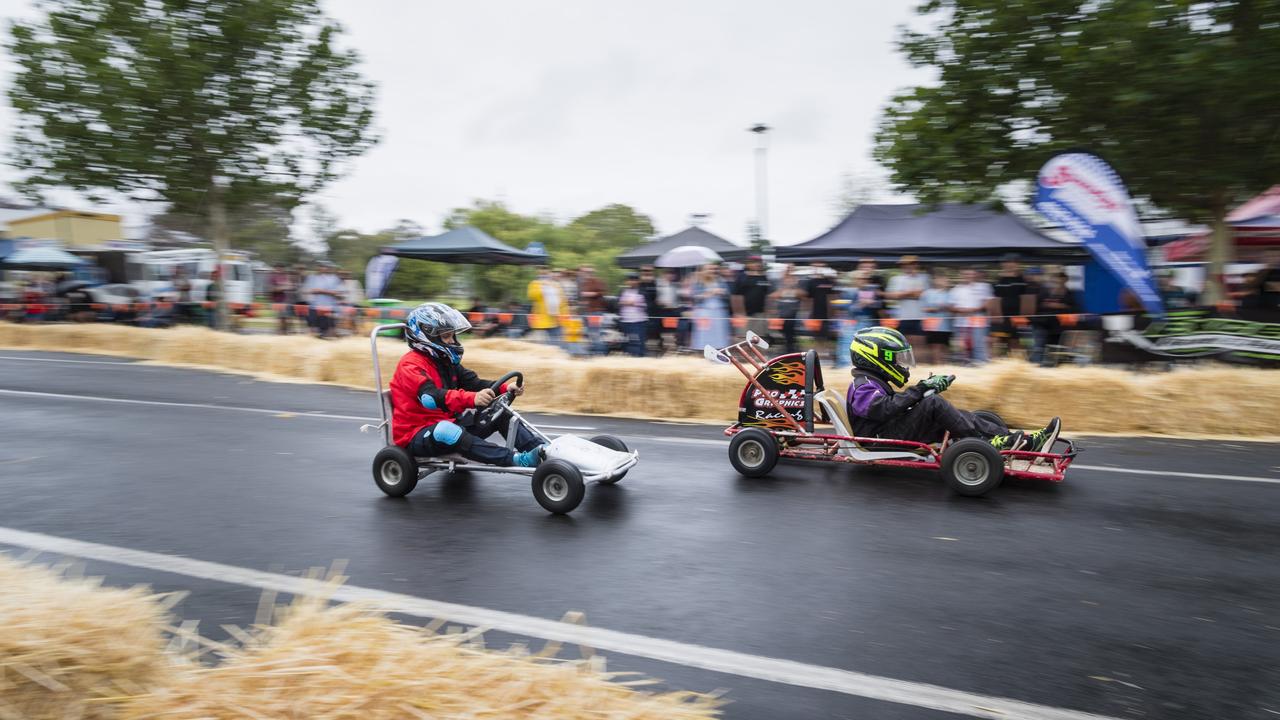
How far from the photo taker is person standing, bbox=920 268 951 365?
1120 cm

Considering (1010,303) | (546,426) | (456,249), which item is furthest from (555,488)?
(456,249)

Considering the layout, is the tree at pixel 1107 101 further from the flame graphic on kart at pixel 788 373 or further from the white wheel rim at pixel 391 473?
the white wheel rim at pixel 391 473

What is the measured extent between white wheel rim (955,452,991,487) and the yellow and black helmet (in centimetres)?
83

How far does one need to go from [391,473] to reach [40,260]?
27.3 metres

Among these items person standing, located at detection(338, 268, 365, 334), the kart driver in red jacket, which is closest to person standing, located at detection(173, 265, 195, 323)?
person standing, located at detection(338, 268, 365, 334)

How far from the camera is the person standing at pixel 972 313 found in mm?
11078

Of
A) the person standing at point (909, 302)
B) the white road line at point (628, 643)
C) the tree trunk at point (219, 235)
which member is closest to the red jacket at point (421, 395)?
the white road line at point (628, 643)

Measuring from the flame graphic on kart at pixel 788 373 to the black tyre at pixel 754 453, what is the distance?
0.50m

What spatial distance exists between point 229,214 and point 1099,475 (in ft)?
68.4

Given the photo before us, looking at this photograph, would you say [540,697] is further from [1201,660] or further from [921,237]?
[921,237]

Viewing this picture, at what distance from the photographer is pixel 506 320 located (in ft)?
55.2

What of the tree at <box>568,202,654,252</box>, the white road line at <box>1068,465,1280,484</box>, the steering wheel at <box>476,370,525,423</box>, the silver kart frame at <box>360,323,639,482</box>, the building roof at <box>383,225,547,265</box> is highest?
the tree at <box>568,202,654,252</box>

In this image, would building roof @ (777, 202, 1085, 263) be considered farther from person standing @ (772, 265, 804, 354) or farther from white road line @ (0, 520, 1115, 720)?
white road line @ (0, 520, 1115, 720)

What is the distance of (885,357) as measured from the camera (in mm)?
6609
